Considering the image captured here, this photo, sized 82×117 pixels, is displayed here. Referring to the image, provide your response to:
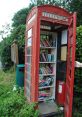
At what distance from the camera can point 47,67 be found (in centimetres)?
620

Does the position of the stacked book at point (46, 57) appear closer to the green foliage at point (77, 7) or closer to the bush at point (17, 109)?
the bush at point (17, 109)

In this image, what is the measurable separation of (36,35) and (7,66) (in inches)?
293

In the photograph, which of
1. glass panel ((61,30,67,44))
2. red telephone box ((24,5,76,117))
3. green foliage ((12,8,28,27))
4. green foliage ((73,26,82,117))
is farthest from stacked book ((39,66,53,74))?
green foliage ((12,8,28,27))

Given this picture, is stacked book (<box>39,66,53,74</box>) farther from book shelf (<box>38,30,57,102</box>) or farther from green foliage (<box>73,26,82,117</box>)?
green foliage (<box>73,26,82,117</box>)

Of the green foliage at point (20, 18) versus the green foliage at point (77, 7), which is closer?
the green foliage at point (20, 18)

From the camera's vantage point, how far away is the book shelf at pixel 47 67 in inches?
236

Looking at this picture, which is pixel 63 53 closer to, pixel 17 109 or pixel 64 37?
pixel 64 37

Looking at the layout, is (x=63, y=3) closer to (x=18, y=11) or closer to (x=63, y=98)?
(x=18, y=11)

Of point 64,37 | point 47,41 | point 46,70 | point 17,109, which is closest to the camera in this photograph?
point 17,109

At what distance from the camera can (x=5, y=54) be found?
11.4m

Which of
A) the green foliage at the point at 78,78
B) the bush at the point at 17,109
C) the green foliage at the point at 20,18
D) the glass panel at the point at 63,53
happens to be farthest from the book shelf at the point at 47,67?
the green foliage at the point at 20,18

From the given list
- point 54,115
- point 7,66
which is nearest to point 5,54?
point 7,66

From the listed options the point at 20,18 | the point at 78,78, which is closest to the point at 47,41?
the point at 78,78

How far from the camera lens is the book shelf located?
19.7 feet
